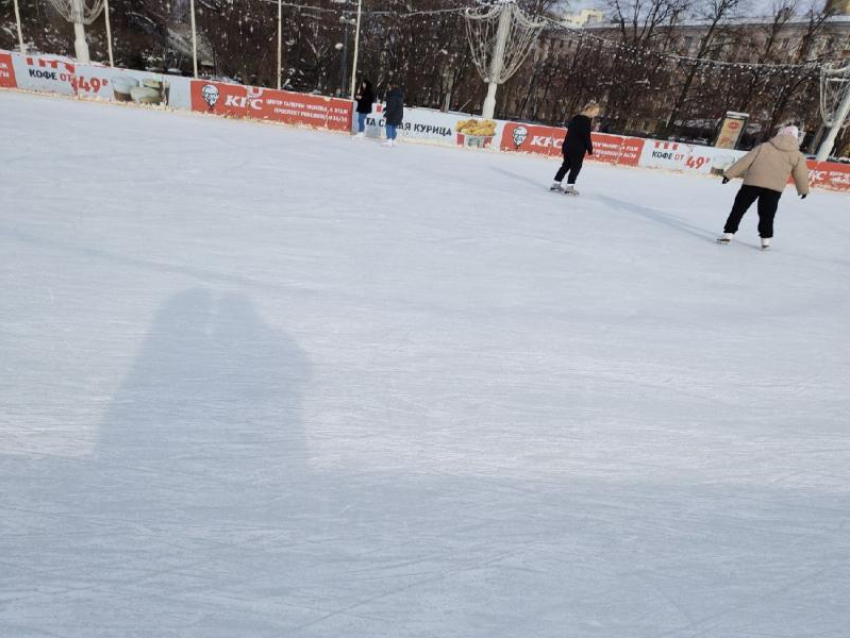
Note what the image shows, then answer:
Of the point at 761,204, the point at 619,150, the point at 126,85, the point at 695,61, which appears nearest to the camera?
the point at 761,204

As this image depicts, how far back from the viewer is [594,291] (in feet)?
10.4

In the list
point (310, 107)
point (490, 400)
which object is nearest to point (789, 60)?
point (310, 107)

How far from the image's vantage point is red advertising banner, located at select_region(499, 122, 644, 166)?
12.8m

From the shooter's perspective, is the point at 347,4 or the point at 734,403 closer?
the point at 734,403

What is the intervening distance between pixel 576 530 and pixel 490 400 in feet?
2.11

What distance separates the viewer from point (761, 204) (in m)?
4.71

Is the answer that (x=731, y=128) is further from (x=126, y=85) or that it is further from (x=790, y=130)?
(x=126, y=85)

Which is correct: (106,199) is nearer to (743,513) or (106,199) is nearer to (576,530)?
(576,530)

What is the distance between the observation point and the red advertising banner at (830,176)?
13883mm

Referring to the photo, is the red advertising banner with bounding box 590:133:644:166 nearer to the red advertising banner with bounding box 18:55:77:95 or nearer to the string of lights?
the string of lights

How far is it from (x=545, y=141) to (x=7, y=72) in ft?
44.0

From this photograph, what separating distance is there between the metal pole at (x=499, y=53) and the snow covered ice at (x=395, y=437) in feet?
44.5

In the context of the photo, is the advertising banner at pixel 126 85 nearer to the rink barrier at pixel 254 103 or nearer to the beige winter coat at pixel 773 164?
the rink barrier at pixel 254 103

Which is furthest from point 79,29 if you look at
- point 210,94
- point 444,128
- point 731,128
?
point 731,128
